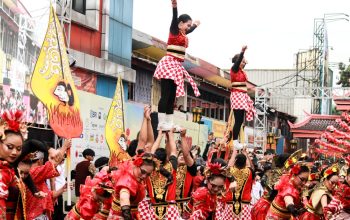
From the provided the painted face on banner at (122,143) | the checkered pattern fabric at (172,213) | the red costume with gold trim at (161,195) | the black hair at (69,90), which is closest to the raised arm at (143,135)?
the red costume with gold trim at (161,195)

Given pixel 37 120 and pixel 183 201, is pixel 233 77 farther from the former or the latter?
pixel 37 120

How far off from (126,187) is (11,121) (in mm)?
1408

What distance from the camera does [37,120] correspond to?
48.3 ft

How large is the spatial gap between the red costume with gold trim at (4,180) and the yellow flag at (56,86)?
150 inches

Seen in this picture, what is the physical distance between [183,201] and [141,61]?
570 inches

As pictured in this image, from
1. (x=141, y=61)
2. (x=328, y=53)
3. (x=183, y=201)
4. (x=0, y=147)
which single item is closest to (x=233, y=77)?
(x=183, y=201)

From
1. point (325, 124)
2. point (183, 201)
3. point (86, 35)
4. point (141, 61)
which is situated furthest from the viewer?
point (325, 124)

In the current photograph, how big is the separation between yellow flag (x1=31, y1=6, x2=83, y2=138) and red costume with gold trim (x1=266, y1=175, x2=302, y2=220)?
332 centimetres

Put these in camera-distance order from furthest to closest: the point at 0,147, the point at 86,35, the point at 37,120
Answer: the point at 86,35 → the point at 37,120 → the point at 0,147

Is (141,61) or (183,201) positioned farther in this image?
(141,61)

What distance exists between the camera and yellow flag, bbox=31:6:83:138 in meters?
11.2

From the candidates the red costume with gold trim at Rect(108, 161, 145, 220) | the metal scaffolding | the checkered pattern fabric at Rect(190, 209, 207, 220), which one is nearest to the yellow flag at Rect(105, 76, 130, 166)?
the checkered pattern fabric at Rect(190, 209, 207, 220)

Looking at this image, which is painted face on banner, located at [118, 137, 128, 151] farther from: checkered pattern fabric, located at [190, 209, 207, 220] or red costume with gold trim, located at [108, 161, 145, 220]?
red costume with gold trim, located at [108, 161, 145, 220]

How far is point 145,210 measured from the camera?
9.11 m
